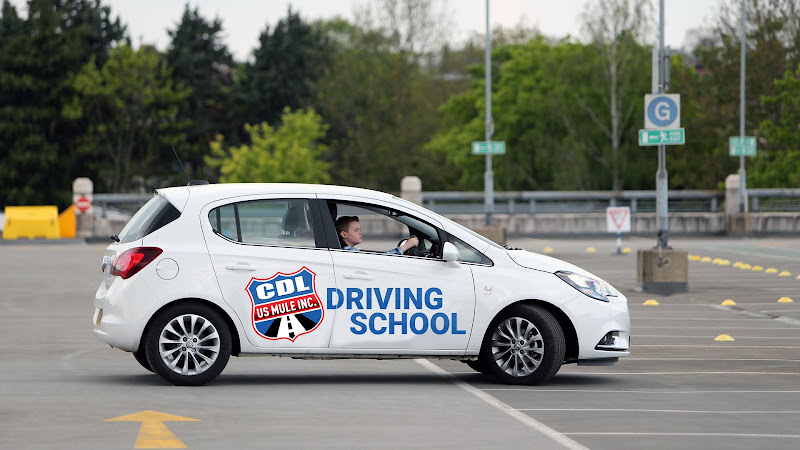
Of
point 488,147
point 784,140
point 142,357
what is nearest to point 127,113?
point 784,140

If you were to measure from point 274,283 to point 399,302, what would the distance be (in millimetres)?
991

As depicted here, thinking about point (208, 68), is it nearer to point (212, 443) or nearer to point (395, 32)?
point (395, 32)

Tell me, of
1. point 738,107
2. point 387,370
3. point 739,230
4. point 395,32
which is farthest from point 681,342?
point 395,32

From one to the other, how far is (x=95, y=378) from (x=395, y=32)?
64402 millimetres

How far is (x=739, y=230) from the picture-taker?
4981 cm

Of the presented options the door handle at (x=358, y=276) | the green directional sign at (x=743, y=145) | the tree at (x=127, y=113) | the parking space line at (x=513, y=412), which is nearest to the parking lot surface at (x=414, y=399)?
the parking space line at (x=513, y=412)

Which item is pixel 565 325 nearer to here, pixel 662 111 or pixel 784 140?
pixel 662 111

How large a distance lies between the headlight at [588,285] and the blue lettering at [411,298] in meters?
1.12

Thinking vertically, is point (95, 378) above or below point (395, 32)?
below

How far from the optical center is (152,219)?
11586 mm

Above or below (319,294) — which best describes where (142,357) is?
below

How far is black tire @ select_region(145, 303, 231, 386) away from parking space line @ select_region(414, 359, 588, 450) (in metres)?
1.93

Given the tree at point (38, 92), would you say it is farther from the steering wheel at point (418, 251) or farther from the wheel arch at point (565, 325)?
the wheel arch at point (565, 325)

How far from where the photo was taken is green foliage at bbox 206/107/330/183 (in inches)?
2805
